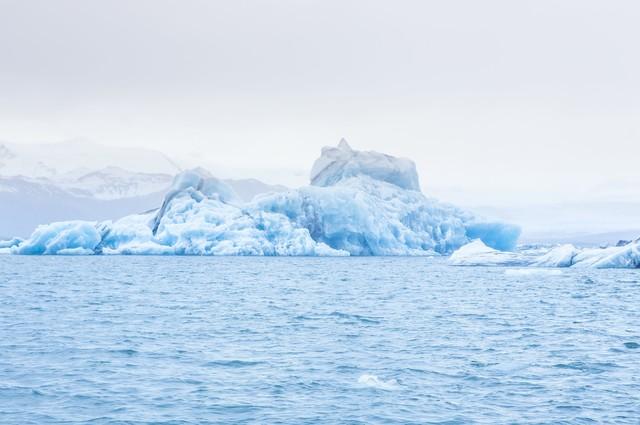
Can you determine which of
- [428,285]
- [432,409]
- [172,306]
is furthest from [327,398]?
[428,285]

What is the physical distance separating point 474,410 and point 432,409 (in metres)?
0.61

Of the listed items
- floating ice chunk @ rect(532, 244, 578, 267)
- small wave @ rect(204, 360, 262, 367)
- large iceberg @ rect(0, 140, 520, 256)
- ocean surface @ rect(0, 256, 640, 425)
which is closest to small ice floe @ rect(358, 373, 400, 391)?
ocean surface @ rect(0, 256, 640, 425)

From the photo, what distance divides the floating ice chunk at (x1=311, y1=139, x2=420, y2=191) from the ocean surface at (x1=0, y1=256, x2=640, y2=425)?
4857 cm

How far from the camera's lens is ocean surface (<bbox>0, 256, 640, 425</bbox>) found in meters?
11.8

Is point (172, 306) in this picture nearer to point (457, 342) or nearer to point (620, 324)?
point (457, 342)

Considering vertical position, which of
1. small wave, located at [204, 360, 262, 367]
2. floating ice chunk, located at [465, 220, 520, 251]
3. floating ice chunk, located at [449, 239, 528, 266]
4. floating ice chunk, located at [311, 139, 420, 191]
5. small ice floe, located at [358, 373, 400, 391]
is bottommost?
small wave, located at [204, 360, 262, 367]

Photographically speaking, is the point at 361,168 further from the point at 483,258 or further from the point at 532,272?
the point at 532,272

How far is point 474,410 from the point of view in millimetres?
11773

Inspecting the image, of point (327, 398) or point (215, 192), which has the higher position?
point (215, 192)

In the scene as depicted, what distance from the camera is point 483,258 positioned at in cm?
5550

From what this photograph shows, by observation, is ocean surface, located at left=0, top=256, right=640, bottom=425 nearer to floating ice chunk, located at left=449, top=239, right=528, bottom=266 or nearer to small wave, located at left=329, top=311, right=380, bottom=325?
small wave, located at left=329, top=311, right=380, bottom=325

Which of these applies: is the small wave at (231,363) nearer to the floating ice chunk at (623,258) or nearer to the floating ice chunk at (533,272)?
the floating ice chunk at (533,272)

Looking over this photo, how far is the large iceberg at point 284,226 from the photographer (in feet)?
219

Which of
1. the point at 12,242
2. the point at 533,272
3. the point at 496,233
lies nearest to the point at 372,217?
the point at 496,233
